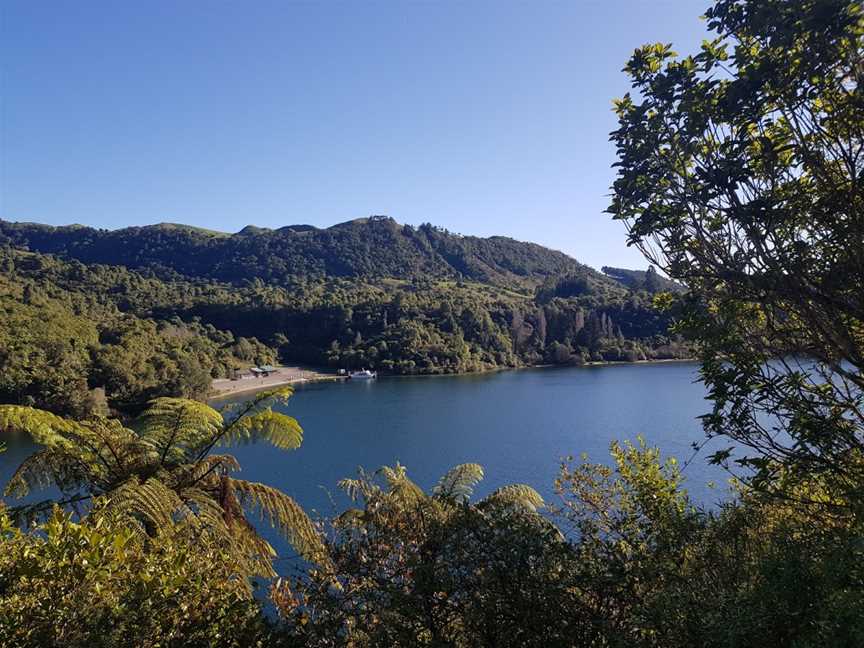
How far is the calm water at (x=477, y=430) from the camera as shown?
2022cm

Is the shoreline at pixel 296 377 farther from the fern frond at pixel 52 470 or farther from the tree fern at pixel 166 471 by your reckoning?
the fern frond at pixel 52 470

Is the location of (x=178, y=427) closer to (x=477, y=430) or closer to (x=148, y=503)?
(x=148, y=503)

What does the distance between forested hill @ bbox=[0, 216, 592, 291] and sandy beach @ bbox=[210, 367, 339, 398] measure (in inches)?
2144

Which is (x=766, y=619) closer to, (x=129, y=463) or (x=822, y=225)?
(x=822, y=225)

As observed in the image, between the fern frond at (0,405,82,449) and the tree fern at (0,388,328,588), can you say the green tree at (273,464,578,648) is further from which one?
the fern frond at (0,405,82,449)

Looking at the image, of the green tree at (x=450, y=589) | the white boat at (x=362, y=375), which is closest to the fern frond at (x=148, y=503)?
the green tree at (x=450, y=589)

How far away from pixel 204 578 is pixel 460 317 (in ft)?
210

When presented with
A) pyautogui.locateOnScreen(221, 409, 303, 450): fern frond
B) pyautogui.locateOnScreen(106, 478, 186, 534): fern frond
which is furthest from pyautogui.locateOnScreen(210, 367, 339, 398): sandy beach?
pyautogui.locateOnScreen(106, 478, 186, 534): fern frond

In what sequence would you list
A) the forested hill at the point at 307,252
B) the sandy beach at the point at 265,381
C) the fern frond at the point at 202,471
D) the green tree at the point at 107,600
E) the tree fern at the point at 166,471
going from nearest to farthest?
the green tree at the point at 107,600
the tree fern at the point at 166,471
the fern frond at the point at 202,471
the sandy beach at the point at 265,381
the forested hill at the point at 307,252

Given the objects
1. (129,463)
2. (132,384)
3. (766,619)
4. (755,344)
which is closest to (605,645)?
(766,619)

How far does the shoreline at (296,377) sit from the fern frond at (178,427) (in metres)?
30.4

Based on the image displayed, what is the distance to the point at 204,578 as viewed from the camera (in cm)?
249

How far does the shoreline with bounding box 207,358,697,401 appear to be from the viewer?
43872 mm

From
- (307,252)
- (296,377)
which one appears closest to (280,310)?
(296,377)
